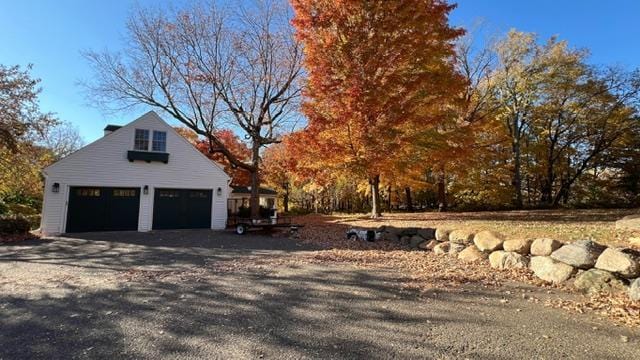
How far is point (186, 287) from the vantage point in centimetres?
590

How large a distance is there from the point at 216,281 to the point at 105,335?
2438 mm

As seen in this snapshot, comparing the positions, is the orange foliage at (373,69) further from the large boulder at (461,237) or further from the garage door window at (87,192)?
the garage door window at (87,192)

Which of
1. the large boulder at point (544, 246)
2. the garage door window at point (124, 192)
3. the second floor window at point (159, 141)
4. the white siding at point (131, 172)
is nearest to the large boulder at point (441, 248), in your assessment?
the large boulder at point (544, 246)

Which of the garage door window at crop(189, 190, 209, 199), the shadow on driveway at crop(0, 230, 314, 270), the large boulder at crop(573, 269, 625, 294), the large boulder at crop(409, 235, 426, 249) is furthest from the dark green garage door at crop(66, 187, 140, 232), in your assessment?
the large boulder at crop(573, 269, 625, 294)

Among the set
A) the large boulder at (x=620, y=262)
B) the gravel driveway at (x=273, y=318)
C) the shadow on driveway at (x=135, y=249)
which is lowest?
the gravel driveway at (x=273, y=318)

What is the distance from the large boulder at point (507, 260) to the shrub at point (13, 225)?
1621 centimetres

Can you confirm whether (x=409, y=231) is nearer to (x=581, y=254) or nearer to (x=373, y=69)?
(x=581, y=254)

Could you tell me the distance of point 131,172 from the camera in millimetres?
15328

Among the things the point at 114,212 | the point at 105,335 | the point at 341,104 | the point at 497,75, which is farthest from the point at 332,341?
the point at 497,75

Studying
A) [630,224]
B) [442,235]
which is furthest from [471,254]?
[630,224]

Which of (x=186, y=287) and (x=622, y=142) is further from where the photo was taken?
(x=622, y=142)

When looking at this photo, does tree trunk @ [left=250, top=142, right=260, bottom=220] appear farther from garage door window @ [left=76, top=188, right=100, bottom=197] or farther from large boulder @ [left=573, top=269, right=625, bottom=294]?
large boulder @ [left=573, top=269, right=625, bottom=294]

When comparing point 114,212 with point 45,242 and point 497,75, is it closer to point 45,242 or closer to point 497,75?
point 45,242

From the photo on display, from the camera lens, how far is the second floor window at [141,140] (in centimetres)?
1563
